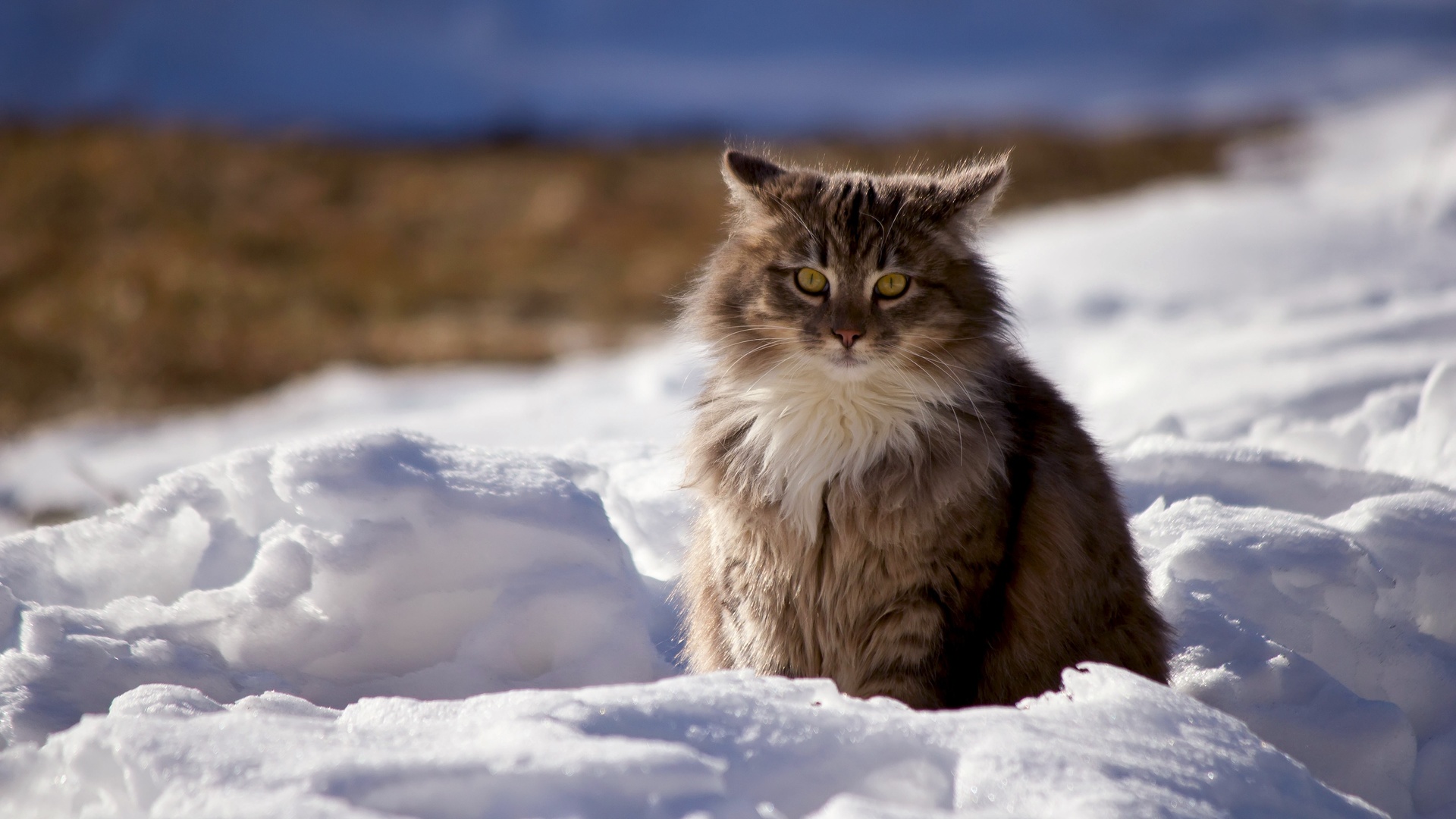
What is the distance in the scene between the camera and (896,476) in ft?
7.49

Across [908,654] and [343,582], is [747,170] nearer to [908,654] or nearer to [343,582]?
[908,654]

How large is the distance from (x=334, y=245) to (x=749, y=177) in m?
8.59

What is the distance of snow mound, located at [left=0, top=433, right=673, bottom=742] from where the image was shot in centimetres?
236

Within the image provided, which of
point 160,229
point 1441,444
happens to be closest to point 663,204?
point 160,229

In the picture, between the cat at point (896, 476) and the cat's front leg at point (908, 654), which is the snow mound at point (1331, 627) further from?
the cat's front leg at point (908, 654)

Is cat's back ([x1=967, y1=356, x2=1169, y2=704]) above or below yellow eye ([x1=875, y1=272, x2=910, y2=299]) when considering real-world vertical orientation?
below

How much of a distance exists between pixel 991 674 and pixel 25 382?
7.11 meters

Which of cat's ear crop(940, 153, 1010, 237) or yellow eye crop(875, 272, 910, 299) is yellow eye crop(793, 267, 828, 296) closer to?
yellow eye crop(875, 272, 910, 299)

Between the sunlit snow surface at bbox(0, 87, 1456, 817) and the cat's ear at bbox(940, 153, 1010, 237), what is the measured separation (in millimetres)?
1026

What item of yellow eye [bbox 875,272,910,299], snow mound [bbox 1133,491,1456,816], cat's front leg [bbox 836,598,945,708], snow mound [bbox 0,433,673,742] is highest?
yellow eye [bbox 875,272,910,299]

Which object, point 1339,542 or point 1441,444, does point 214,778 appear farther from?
point 1441,444

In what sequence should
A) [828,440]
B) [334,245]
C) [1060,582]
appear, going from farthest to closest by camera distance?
[334,245] < [828,440] < [1060,582]

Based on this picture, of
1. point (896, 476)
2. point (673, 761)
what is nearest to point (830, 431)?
point (896, 476)

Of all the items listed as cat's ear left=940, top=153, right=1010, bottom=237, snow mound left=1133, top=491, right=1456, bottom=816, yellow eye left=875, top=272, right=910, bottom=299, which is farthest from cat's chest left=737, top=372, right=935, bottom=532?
snow mound left=1133, top=491, right=1456, bottom=816
